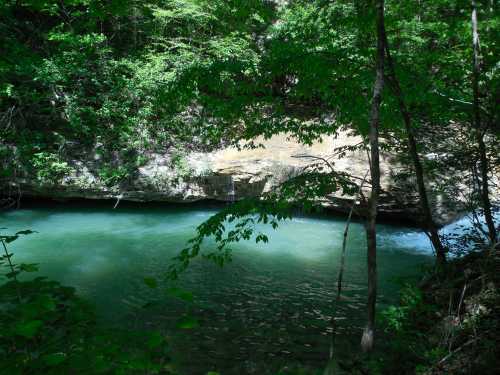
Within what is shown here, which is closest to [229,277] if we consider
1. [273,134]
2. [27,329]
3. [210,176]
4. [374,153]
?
[273,134]

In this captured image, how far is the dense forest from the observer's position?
261cm

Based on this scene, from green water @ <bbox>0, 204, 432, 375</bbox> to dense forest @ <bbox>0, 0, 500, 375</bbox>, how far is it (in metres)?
0.23

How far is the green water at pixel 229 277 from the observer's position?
466 cm

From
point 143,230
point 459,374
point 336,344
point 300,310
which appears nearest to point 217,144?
point 143,230

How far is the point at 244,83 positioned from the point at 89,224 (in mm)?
7530

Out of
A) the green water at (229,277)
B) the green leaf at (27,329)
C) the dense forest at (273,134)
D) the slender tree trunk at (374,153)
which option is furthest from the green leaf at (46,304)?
the green water at (229,277)

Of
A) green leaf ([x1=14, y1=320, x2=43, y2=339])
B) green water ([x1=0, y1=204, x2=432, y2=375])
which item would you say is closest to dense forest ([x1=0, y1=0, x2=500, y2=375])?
green leaf ([x1=14, y1=320, x2=43, y2=339])

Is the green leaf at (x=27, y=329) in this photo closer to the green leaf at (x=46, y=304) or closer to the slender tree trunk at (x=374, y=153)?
the green leaf at (x=46, y=304)

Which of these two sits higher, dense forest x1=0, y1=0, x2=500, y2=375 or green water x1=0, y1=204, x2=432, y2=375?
dense forest x1=0, y1=0, x2=500, y2=375

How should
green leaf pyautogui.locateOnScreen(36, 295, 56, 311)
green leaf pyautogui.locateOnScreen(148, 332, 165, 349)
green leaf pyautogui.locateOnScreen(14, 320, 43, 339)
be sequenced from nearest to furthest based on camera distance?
1. green leaf pyautogui.locateOnScreen(14, 320, 43, 339)
2. green leaf pyautogui.locateOnScreen(148, 332, 165, 349)
3. green leaf pyautogui.locateOnScreen(36, 295, 56, 311)

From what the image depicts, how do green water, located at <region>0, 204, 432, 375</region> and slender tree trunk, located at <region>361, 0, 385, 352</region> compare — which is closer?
slender tree trunk, located at <region>361, 0, 385, 352</region>

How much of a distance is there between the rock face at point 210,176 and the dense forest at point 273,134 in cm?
8

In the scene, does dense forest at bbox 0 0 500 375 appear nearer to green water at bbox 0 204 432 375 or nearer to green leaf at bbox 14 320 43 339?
green leaf at bbox 14 320 43 339

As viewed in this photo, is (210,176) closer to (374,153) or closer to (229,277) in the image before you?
(229,277)
